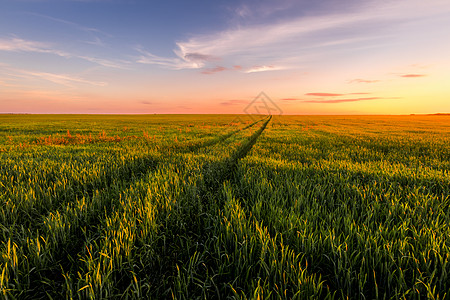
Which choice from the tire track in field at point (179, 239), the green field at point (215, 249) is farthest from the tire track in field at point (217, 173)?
the green field at point (215, 249)

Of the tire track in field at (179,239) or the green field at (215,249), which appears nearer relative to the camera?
the green field at (215,249)

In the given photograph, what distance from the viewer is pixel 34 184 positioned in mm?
4102

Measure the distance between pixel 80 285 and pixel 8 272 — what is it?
781mm

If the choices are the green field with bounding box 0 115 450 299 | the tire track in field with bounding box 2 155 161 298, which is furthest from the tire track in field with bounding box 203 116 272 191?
the tire track in field with bounding box 2 155 161 298

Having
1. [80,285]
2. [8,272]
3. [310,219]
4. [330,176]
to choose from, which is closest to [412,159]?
[330,176]

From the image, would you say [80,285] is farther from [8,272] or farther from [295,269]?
[295,269]

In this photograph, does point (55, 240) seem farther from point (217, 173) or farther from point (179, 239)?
point (217, 173)

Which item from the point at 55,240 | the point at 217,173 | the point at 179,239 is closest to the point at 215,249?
the point at 179,239

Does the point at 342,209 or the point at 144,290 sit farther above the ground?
the point at 342,209

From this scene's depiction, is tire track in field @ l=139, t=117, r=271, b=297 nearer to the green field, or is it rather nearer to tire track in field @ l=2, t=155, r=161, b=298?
the green field

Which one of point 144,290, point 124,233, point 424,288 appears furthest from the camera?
point 124,233

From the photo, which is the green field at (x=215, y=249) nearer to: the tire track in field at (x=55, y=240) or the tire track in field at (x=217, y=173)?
the tire track in field at (x=55, y=240)

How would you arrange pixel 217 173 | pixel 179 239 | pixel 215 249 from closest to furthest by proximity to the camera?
pixel 215 249 < pixel 179 239 < pixel 217 173

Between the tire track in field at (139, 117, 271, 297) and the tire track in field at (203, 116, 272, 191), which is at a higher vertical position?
the tire track in field at (203, 116, 272, 191)
